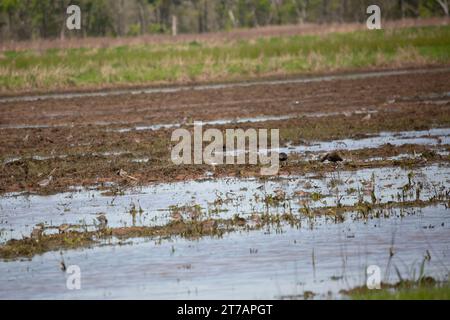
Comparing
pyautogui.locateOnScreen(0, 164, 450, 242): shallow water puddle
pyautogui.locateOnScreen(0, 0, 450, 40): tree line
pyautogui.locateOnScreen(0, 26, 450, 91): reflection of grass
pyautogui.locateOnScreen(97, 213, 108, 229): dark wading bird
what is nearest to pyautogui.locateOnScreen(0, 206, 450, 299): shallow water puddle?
pyautogui.locateOnScreen(97, 213, 108, 229): dark wading bird

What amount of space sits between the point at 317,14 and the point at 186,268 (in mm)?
96829

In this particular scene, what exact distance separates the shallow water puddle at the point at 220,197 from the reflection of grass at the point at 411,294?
179 inches

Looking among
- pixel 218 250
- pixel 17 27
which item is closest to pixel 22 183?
pixel 218 250

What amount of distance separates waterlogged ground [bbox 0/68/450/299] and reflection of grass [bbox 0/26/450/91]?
14.2 m

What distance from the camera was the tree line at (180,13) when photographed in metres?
85.2

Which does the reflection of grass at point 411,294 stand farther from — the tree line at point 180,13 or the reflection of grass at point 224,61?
the tree line at point 180,13

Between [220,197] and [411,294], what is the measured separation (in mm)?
6374

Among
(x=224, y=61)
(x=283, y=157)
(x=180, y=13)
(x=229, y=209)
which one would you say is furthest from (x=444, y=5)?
(x=229, y=209)

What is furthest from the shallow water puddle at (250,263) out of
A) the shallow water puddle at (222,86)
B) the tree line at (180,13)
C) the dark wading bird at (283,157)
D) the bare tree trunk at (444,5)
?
the bare tree trunk at (444,5)

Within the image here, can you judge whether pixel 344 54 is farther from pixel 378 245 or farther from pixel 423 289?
pixel 423 289

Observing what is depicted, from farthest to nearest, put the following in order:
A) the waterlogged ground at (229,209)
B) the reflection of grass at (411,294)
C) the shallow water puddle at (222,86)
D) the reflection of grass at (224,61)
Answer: the reflection of grass at (224,61), the shallow water puddle at (222,86), the waterlogged ground at (229,209), the reflection of grass at (411,294)

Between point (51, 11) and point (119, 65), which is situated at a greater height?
point (51, 11)

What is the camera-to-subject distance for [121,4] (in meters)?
96.6
